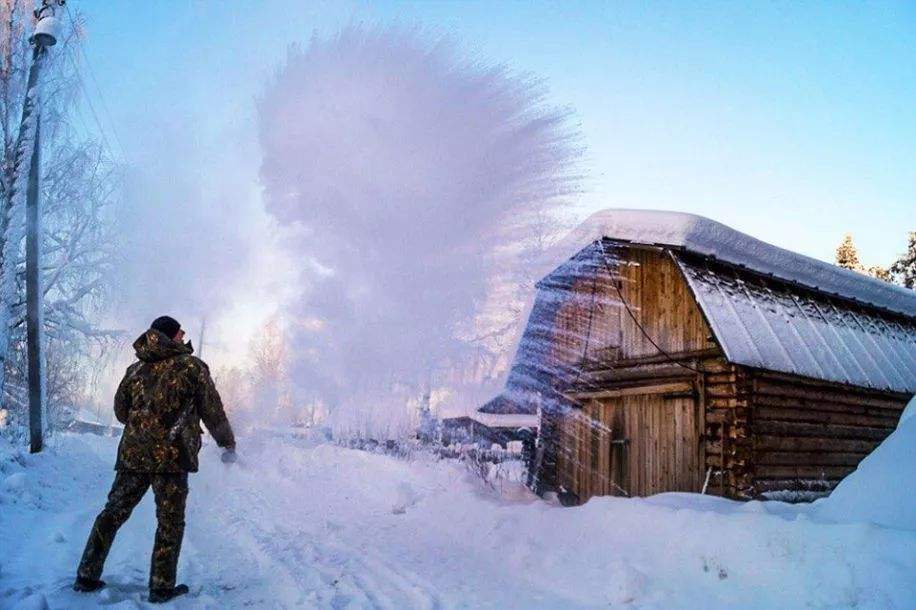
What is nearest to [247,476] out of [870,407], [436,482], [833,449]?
[436,482]

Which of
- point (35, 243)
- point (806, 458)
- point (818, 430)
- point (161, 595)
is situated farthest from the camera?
point (35, 243)

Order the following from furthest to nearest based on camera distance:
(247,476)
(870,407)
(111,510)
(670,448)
→ (247,476) → (870,407) → (670,448) → (111,510)

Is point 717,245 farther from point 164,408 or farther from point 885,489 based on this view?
point 164,408

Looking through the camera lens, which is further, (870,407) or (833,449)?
(870,407)

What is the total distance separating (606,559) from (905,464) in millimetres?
2872

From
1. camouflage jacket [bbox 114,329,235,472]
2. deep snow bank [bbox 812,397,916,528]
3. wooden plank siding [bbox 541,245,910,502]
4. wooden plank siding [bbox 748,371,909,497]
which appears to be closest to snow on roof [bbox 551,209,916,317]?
wooden plank siding [bbox 541,245,910,502]

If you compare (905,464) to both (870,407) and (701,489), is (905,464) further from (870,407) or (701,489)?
(870,407)

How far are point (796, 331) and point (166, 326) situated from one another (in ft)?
30.9

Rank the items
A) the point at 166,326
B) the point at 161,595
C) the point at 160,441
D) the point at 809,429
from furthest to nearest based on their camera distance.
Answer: the point at 809,429 → the point at 166,326 → the point at 160,441 → the point at 161,595

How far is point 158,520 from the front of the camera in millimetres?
3717

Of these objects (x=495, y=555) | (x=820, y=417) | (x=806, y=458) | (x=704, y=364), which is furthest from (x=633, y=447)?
(x=495, y=555)

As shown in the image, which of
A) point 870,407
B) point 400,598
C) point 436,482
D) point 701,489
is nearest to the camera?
point 400,598

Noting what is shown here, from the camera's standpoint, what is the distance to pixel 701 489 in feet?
26.7

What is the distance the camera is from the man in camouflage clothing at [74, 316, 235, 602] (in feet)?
12.1
